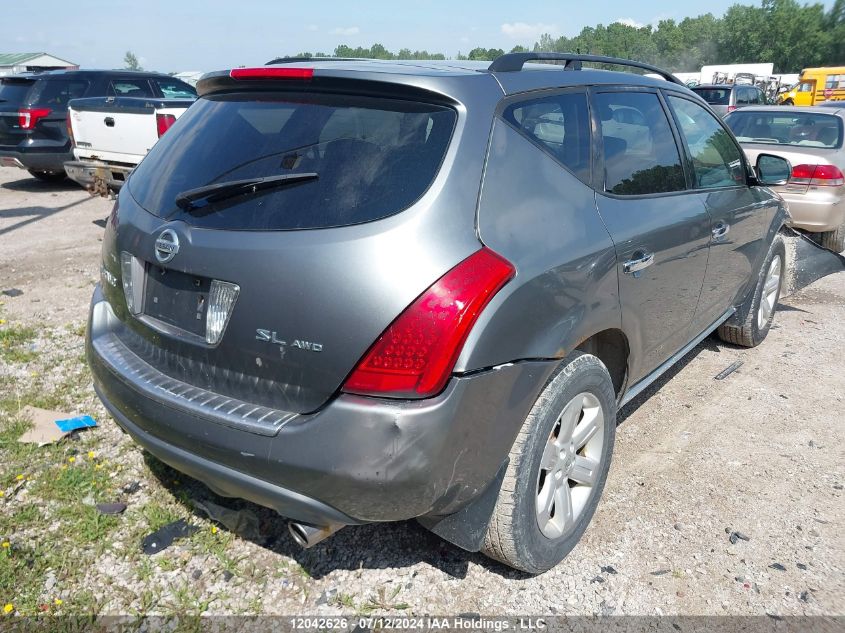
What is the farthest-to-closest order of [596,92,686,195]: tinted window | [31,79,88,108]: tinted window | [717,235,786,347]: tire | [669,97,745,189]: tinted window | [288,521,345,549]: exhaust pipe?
[31,79,88,108]: tinted window
[717,235,786,347]: tire
[669,97,745,189]: tinted window
[596,92,686,195]: tinted window
[288,521,345,549]: exhaust pipe

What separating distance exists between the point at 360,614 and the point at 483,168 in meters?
1.59

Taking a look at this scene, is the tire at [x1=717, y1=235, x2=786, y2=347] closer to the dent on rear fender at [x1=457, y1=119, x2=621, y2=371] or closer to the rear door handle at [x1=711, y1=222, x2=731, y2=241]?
the rear door handle at [x1=711, y1=222, x2=731, y2=241]

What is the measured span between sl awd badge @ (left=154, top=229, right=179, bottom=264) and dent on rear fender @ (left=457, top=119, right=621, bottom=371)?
997mm

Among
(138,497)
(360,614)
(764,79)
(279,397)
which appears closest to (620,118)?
(279,397)

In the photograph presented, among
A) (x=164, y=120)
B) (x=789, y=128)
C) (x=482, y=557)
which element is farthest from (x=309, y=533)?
(x=789, y=128)

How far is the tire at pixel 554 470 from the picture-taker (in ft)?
7.36

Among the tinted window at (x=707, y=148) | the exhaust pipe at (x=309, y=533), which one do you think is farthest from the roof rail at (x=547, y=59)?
the exhaust pipe at (x=309, y=533)

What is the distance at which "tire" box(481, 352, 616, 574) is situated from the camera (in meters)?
2.24

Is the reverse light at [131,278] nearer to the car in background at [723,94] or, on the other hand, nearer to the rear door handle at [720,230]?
the rear door handle at [720,230]

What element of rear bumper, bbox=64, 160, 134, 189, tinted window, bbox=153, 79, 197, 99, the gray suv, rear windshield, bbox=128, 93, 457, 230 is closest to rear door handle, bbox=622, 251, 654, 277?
the gray suv

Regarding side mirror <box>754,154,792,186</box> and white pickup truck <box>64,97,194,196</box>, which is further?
white pickup truck <box>64,97,194,196</box>

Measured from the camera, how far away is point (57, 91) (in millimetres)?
10719

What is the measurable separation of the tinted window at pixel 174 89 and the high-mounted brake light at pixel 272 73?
10.7 m

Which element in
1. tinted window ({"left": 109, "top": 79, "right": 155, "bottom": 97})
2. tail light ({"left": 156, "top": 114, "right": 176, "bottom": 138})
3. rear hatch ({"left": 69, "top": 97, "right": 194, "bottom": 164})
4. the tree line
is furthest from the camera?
the tree line
